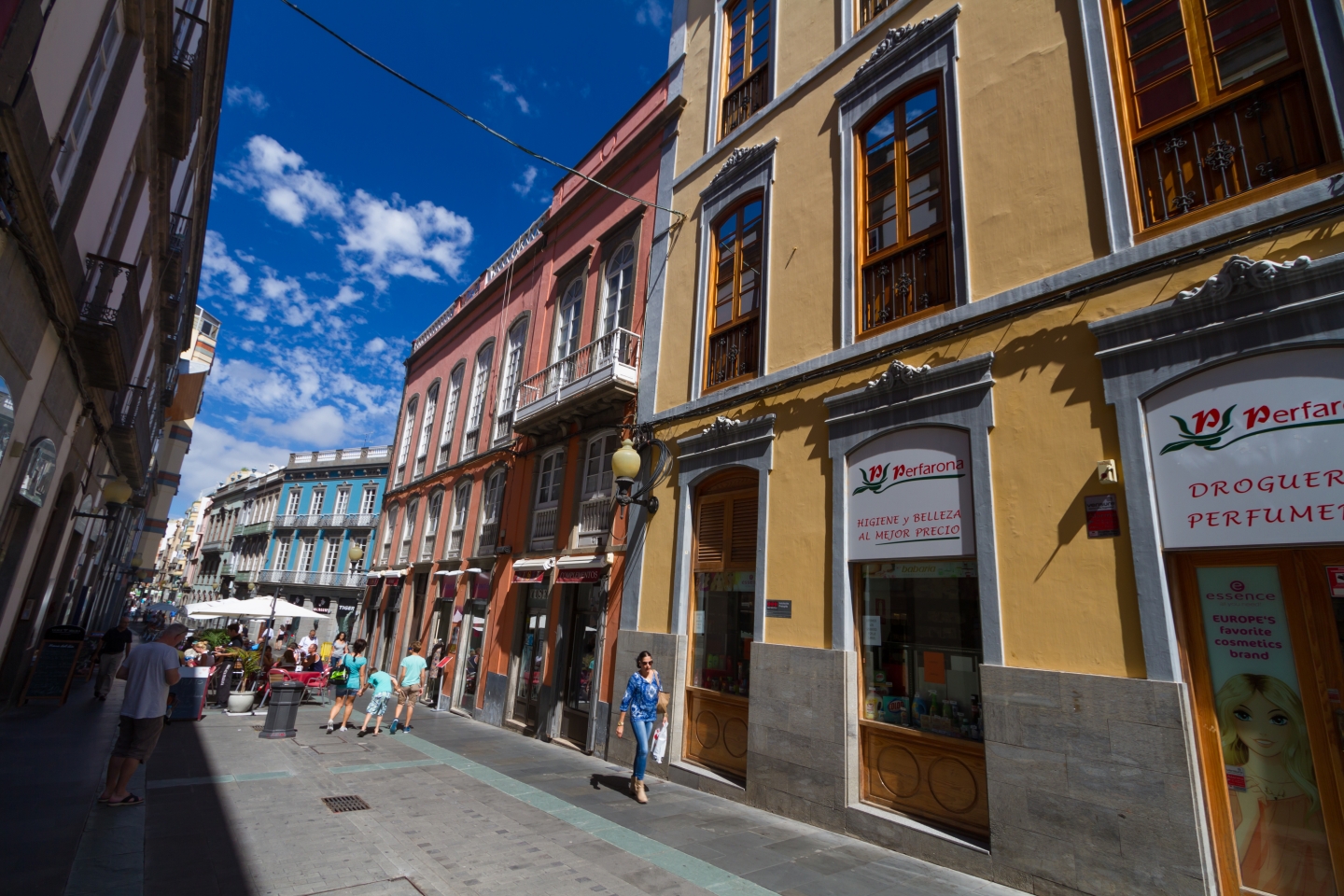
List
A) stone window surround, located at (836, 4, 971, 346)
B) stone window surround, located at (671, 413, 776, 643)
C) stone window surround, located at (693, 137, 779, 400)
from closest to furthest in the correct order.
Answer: stone window surround, located at (836, 4, 971, 346)
stone window surround, located at (671, 413, 776, 643)
stone window surround, located at (693, 137, 779, 400)

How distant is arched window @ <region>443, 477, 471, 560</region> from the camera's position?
708 inches

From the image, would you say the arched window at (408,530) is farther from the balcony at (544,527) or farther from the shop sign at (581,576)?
the shop sign at (581,576)

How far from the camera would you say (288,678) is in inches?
456

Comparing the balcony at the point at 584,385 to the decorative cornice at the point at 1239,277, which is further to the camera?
the balcony at the point at 584,385

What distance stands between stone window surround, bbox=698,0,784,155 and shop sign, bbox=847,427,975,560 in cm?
624

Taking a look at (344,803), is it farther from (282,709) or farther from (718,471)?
(718,471)

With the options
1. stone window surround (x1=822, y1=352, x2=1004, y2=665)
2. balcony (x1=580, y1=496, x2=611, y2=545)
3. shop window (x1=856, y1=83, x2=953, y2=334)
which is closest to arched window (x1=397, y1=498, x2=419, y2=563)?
balcony (x1=580, y1=496, x2=611, y2=545)

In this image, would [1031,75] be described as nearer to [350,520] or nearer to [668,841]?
[668,841]

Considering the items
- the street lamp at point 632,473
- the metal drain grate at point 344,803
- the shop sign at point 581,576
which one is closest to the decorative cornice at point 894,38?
the street lamp at point 632,473

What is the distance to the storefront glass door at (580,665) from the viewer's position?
37.1 ft

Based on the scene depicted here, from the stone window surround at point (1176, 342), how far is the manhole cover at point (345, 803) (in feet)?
23.7

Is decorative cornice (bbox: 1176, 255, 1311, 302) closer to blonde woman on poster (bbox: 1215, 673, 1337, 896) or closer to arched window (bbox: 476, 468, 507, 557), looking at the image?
blonde woman on poster (bbox: 1215, 673, 1337, 896)

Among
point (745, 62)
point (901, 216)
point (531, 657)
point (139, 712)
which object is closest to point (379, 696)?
point (531, 657)

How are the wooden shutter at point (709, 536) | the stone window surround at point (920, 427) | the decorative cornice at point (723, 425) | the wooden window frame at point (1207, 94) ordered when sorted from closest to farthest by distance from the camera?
the wooden window frame at point (1207, 94) < the stone window surround at point (920, 427) < the decorative cornice at point (723, 425) < the wooden shutter at point (709, 536)
